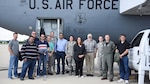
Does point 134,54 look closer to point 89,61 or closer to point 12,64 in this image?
point 89,61

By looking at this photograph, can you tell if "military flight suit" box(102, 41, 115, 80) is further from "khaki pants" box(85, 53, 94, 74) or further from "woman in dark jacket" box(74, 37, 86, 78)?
"khaki pants" box(85, 53, 94, 74)

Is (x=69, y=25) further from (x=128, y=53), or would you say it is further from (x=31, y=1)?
(x=128, y=53)

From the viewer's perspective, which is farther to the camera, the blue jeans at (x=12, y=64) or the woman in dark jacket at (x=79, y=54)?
the woman in dark jacket at (x=79, y=54)

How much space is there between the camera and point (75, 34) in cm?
1271

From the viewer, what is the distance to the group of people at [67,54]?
10.4 meters

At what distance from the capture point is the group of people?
1045cm

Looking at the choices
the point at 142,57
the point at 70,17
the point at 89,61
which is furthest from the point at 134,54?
the point at 70,17

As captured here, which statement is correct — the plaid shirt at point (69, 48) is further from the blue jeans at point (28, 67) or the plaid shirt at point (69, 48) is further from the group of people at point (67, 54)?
the blue jeans at point (28, 67)

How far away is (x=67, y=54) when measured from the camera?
473 inches

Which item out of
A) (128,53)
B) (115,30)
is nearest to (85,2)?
(115,30)

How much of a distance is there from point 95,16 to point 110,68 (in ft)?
9.15

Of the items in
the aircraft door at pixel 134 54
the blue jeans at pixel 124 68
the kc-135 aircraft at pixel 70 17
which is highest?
the kc-135 aircraft at pixel 70 17

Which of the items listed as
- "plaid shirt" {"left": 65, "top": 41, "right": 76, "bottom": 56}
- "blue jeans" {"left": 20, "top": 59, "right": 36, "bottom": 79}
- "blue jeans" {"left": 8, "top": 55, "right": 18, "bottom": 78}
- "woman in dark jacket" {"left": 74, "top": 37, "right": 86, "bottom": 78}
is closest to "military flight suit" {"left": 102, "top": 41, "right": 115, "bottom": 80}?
"woman in dark jacket" {"left": 74, "top": 37, "right": 86, "bottom": 78}

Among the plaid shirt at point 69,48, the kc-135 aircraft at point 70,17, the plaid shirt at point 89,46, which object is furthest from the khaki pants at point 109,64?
the kc-135 aircraft at point 70,17
